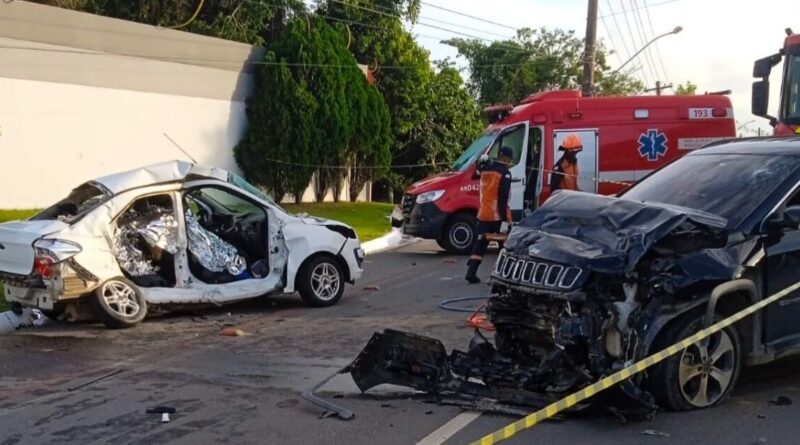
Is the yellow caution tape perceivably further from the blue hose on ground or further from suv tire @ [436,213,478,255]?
suv tire @ [436,213,478,255]

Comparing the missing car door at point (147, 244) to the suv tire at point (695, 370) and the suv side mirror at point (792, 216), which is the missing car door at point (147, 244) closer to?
the suv tire at point (695, 370)

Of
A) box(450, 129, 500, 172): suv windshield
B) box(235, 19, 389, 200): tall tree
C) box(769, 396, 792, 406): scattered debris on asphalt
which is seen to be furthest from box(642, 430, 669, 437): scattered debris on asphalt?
box(235, 19, 389, 200): tall tree

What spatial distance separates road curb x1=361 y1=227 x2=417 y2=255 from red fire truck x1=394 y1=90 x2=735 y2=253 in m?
1.54

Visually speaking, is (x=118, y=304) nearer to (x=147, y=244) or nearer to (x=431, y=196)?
(x=147, y=244)

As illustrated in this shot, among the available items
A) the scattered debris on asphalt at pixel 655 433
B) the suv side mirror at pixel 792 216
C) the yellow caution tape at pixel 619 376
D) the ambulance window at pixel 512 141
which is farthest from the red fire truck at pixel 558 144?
the scattered debris on asphalt at pixel 655 433

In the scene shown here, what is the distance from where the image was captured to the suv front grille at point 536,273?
5.61 metres

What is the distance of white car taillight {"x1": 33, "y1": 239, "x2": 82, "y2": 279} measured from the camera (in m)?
8.66

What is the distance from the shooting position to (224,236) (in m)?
10.5

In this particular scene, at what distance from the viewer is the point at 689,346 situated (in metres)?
5.74

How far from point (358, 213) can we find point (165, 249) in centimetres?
1461

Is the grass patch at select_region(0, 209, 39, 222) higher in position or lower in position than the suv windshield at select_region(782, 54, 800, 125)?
lower

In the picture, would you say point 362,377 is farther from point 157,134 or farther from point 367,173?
point 367,173

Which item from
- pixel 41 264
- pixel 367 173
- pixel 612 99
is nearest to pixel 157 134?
pixel 367 173

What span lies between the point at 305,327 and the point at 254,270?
124 centimetres
